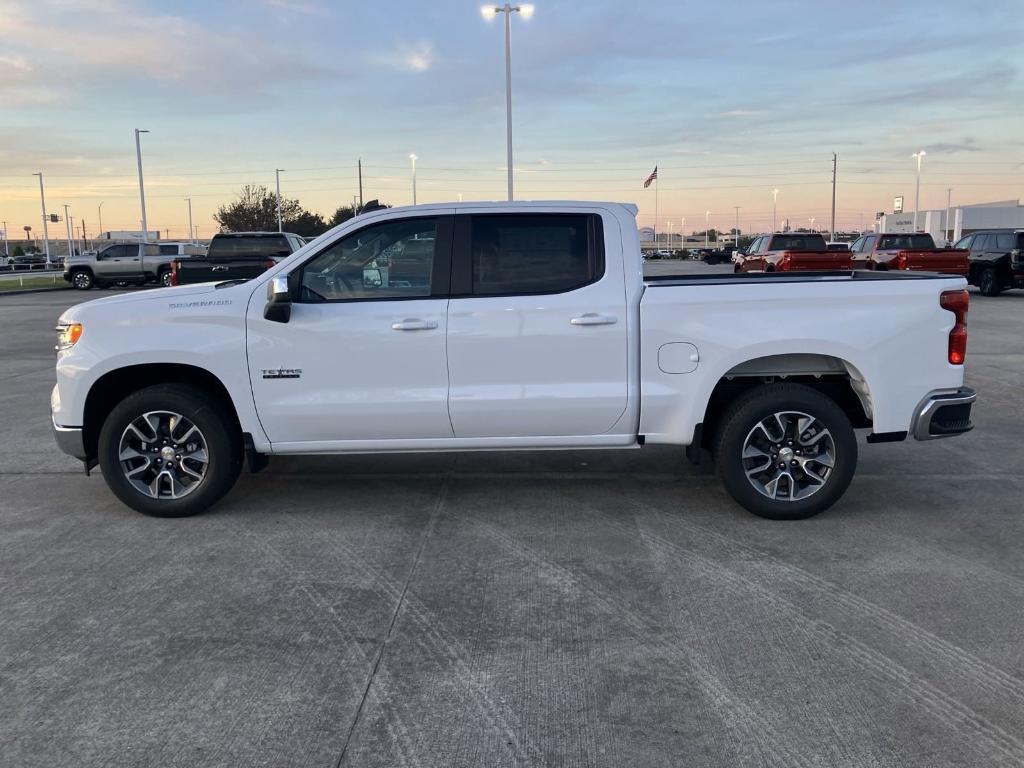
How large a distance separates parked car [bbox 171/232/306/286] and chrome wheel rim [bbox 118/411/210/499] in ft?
31.4

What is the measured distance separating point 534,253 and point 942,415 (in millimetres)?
2717

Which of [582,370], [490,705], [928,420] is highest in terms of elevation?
[582,370]

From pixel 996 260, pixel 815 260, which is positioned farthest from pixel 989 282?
pixel 815 260

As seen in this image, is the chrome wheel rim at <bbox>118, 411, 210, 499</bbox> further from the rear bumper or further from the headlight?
the rear bumper

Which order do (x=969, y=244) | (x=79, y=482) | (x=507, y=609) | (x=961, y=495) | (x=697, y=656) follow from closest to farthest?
1. (x=697, y=656)
2. (x=507, y=609)
3. (x=961, y=495)
4. (x=79, y=482)
5. (x=969, y=244)

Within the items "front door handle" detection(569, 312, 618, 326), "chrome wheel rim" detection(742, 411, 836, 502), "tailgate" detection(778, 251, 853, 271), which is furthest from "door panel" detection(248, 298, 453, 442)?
"tailgate" detection(778, 251, 853, 271)

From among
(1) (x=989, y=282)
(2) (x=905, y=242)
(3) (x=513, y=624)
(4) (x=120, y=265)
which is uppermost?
(2) (x=905, y=242)

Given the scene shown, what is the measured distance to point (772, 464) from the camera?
17.9 feet

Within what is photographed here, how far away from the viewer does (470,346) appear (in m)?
5.29

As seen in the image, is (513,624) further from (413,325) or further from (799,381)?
(799,381)

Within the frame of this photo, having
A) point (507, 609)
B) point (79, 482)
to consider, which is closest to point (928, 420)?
point (507, 609)

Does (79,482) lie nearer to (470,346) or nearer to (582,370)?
(470,346)

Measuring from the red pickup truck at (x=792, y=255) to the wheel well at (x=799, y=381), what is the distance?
16509 millimetres

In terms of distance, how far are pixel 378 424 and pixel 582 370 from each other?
Result: 4.32ft
